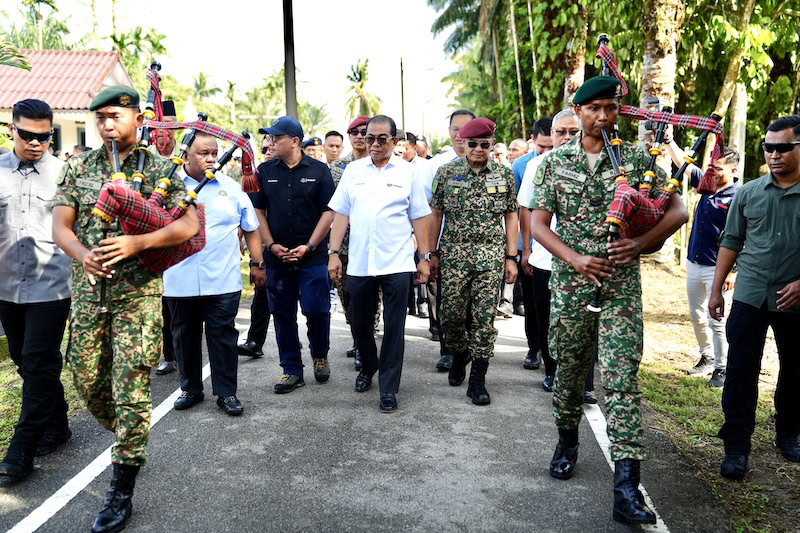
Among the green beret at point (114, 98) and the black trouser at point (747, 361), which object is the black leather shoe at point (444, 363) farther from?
the green beret at point (114, 98)

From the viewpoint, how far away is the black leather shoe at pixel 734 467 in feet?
14.7

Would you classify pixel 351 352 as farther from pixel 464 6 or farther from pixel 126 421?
pixel 464 6

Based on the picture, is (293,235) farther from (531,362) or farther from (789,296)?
(789,296)

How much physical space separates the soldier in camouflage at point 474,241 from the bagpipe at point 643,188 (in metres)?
2.11

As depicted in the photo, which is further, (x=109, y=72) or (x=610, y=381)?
(x=109, y=72)

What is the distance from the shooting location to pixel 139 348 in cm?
389

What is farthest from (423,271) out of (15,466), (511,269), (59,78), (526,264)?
(59,78)

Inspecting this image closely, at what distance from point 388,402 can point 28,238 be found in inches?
110

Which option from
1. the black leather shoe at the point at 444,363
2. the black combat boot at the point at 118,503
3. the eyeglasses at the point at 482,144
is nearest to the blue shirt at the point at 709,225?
the eyeglasses at the point at 482,144

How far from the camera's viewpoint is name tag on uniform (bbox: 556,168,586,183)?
163 inches

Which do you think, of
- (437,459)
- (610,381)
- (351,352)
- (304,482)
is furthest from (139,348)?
(351,352)

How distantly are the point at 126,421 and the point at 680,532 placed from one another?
2.84 metres

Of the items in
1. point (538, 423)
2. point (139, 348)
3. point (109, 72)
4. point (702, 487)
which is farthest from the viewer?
point (109, 72)

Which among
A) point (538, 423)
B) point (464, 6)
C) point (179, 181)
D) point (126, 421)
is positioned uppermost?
point (464, 6)
